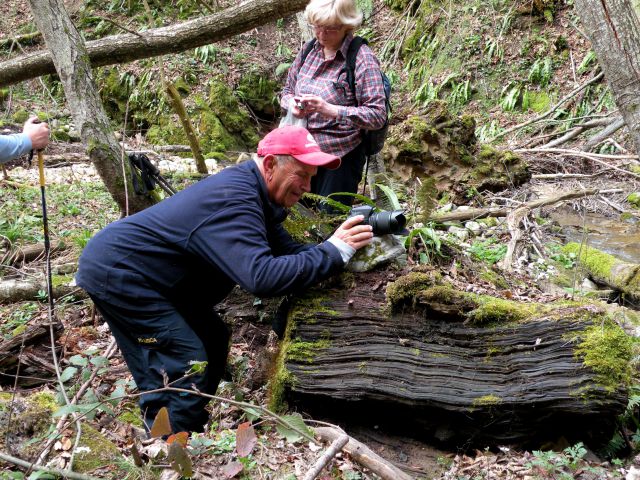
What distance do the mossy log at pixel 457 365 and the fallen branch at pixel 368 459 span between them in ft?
1.43

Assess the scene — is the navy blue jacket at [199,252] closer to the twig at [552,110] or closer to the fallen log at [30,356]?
the fallen log at [30,356]

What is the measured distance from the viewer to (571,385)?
3.01 m

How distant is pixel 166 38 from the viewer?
17.5 feet

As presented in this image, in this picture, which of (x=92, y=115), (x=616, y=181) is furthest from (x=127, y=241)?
(x=616, y=181)

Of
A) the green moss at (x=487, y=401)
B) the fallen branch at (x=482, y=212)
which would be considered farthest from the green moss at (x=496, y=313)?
the fallen branch at (x=482, y=212)

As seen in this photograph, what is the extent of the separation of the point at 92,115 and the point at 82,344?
184cm

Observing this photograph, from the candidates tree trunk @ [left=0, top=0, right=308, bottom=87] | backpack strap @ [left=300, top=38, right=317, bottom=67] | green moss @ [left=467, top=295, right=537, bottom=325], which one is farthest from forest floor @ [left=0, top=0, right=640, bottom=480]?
backpack strap @ [left=300, top=38, right=317, bottom=67]

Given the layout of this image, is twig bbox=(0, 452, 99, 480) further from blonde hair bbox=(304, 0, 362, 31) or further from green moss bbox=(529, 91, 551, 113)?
green moss bbox=(529, 91, 551, 113)

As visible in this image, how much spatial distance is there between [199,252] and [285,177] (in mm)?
610

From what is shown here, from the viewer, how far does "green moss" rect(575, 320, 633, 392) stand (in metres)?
2.98

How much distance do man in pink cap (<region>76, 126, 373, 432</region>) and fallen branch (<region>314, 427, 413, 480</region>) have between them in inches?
28.6

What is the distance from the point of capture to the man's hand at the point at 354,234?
3.23 meters

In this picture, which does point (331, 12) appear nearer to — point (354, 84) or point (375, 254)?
point (354, 84)

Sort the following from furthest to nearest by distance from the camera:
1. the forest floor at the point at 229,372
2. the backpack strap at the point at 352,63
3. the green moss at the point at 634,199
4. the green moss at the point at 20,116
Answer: the green moss at the point at 20,116 < the green moss at the point at 634,199 < the backpack strap at the point at 352,63 < the forest floor at the point at 229,372
